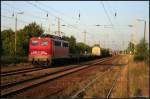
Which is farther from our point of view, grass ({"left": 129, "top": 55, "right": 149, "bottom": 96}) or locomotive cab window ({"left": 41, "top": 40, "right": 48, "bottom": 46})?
locomotive cab window ({"left": 41, "top": 40, "right": 48, "bottom": 46})

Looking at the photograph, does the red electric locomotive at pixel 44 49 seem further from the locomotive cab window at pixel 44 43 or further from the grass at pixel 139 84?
the grass at pixel 139 84

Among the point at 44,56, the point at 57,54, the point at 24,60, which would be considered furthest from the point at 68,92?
the point at 24,60

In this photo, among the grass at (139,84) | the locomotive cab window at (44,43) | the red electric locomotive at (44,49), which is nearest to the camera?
the grass at (139,84)

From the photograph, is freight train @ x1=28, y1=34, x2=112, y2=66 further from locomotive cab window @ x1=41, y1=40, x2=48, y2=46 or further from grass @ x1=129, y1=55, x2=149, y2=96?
grass @ x1=129, y1=55, x2=149, y2=96

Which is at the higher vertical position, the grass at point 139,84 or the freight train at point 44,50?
the freight train at point 44,50

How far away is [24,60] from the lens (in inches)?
1715

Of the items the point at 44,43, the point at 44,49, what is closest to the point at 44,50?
the point at 44,49

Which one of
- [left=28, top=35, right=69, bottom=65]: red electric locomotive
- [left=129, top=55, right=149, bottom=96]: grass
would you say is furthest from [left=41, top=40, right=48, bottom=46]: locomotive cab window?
[left=129, top=55, right=149, bottom=96]: grass

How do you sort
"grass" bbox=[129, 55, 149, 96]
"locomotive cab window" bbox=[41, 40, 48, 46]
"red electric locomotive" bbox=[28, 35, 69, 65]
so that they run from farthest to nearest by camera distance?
1. "locomotive cab window" bbox=[41, 40, 48, 46]
2. "red electric locomotive" bbox=[28, 35, 69, 65]
3. "grass" bbox=[129, 55, 149, 96]

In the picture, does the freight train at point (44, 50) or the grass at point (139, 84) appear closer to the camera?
the grass at point (139, 84)

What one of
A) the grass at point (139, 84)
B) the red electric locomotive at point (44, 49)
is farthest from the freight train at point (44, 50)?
the grass at point (139, 84)

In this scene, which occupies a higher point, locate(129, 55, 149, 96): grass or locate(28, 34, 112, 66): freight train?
locate(28, 34, 112, 66): freight train

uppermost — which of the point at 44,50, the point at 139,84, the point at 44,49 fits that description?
the point at 44,49

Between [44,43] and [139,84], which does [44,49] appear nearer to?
[44,43]
